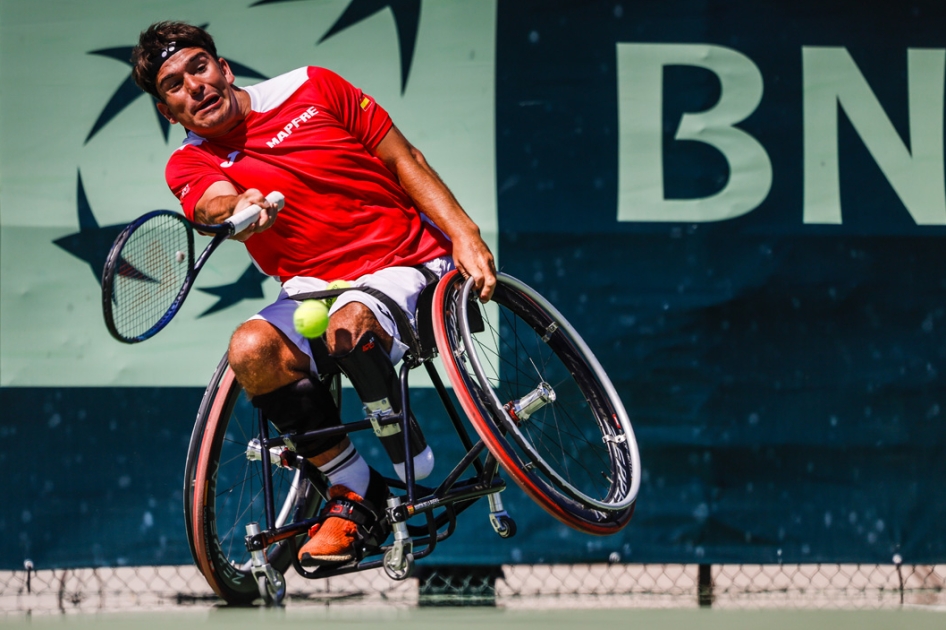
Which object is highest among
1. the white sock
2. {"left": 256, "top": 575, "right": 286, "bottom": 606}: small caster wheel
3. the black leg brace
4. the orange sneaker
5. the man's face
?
the man's face

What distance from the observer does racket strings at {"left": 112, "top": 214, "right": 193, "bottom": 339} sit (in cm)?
263

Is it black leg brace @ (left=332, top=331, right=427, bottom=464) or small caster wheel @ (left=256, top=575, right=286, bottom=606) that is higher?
black leg brace @ (left=332, top=331, right=427, bottom=464)

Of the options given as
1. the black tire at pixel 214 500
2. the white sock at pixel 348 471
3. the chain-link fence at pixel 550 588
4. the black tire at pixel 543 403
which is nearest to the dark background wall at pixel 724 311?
the chain-link fence at pixel 550 588

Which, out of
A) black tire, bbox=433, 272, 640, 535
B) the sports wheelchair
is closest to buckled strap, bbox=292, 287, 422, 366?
the sports wheelchair

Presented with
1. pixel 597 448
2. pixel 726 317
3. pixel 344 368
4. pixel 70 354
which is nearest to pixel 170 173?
pixel 344 368

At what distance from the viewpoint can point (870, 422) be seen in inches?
169

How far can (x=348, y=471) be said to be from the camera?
9.30ft

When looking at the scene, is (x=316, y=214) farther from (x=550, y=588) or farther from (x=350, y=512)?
(x=550, y=588)

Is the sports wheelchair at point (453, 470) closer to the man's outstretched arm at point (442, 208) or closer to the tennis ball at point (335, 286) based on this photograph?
the man's outstretched arm at point (442, 208)

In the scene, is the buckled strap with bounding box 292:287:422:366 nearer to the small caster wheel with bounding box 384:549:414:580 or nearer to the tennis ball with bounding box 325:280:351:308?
the tennis ball with bounding box 325:280:351:308

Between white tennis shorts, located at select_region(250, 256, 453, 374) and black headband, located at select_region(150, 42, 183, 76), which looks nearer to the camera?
white tennis shorts, located at select_region(250, 256, 453, 374)

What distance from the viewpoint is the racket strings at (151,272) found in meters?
2.63

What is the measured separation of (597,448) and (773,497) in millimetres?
745

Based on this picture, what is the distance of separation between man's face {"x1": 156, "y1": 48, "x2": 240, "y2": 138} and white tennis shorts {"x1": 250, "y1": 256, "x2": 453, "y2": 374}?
496 millimetres
